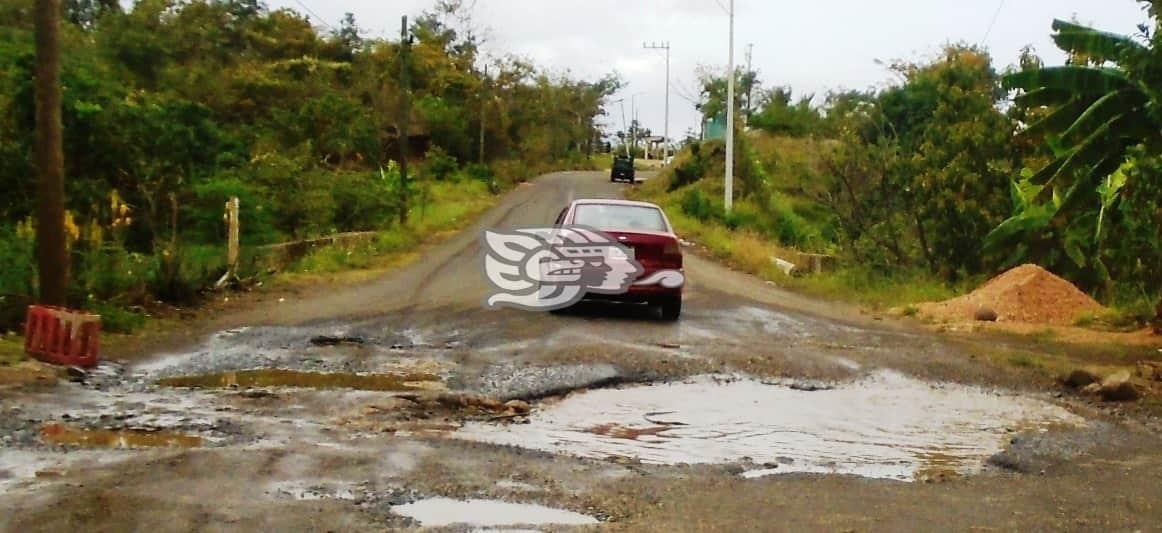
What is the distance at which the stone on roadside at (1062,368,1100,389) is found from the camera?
11.4 m

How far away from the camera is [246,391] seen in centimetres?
962

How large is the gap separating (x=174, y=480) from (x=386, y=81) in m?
→ 52.3

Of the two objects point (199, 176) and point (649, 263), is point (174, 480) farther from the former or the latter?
point (199, 176)

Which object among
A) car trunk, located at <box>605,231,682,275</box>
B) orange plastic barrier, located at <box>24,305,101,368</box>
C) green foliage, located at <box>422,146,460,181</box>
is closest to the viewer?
orange plastic barrier, located at <box>24,305,101,368</box>

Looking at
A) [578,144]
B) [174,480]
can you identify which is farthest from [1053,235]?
[578,144]

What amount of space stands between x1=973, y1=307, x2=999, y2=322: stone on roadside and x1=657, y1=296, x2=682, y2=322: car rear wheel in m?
5.16

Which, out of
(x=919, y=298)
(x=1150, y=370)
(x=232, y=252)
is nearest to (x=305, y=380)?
(x=1150, y=370)

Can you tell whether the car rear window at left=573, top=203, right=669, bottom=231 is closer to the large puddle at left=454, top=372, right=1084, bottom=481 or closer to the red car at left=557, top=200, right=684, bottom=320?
the red car at left=557, top=200, right=684, bottom=320

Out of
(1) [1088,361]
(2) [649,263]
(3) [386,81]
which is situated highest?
(3) [386,81]

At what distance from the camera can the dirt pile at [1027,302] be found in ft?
58.6

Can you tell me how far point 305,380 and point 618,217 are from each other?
20.3 ft

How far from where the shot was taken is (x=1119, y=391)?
35.1ft

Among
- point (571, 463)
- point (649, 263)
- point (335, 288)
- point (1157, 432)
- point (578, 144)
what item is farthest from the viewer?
point (578, 144)

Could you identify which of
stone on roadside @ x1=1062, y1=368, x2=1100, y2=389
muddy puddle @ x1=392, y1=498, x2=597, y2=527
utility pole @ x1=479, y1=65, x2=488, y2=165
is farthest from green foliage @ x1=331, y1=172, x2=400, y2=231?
utility pole @ x1=479, y1=65, x2=488, y2=165
